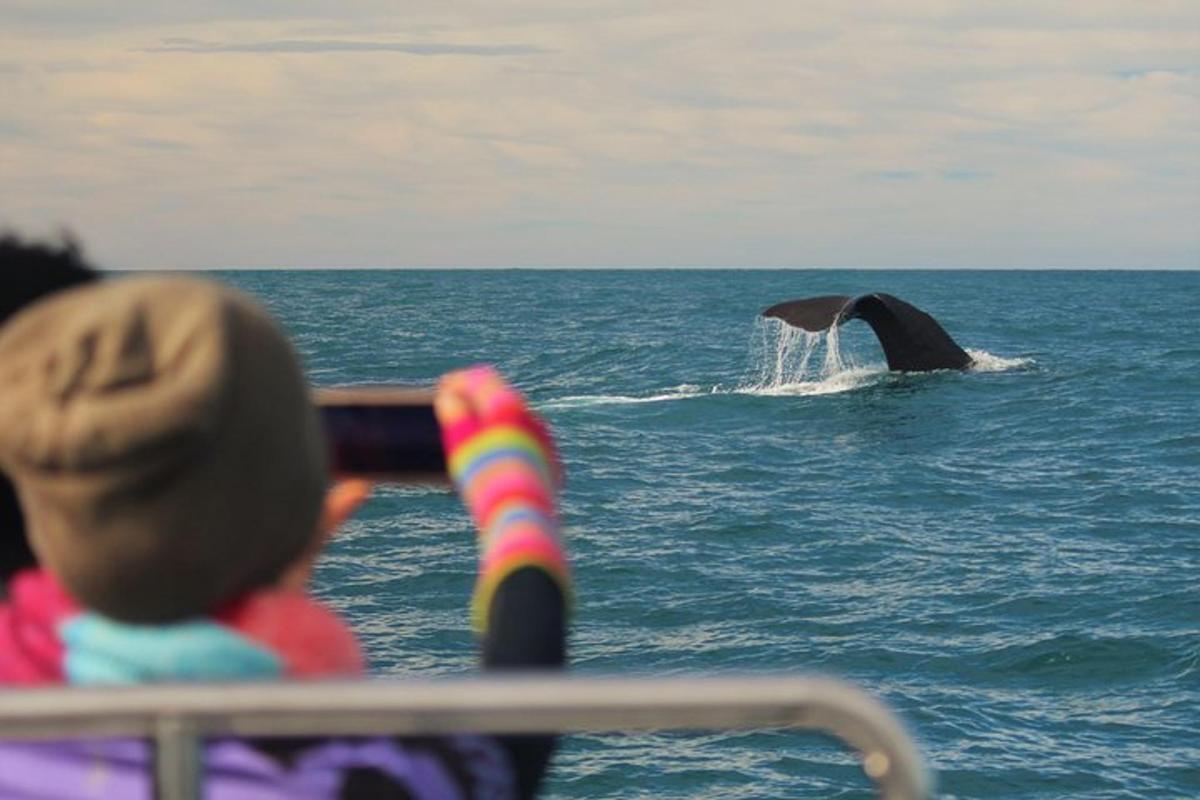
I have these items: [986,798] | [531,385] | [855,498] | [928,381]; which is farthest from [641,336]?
[986,798]

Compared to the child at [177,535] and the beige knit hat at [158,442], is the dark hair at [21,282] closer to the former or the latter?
the child at [177,535]

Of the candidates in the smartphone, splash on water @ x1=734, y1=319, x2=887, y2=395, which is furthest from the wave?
the smartphone

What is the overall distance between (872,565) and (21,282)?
1818 centimetres

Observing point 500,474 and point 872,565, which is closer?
point 500,474

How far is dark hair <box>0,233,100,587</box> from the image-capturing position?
6.13 ft

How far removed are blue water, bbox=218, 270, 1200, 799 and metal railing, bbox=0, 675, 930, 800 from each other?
1062 centimetres

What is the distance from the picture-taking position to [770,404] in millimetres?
34250

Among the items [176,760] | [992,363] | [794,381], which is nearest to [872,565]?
[176,760]

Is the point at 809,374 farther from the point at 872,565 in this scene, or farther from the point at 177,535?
the point at 177,535

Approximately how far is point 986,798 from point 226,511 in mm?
11158

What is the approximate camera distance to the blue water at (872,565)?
509 inches

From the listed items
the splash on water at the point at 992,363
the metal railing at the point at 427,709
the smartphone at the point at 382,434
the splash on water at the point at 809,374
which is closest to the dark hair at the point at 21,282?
the smartphone at the point at 382,434

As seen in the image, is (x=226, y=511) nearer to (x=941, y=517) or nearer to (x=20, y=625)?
(x=20, y=625)

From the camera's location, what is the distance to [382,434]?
1.94 metres
